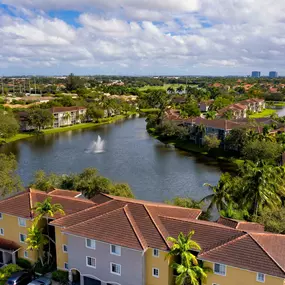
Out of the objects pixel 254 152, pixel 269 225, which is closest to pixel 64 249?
pixel 269 225

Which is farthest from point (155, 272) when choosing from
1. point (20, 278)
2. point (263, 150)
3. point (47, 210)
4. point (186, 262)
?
point (263, 150)

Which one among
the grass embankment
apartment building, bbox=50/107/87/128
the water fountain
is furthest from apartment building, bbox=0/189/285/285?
apartment building, bbox=50/107/87/128

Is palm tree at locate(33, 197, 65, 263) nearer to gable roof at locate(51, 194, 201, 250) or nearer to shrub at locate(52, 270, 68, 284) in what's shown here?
gable roof at locate(51, 194, 201, 250)

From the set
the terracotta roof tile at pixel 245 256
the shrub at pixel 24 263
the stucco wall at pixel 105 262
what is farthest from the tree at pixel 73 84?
the terracotta roof tile at pixel 245 256

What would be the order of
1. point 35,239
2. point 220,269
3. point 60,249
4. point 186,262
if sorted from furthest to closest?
point 60,249 → point 35,239 → point 220,269 → point 186,262

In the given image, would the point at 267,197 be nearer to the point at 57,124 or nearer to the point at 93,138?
the point at 93,138

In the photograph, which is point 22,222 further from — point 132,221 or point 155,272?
point 155,272
